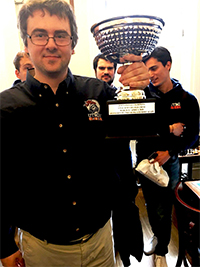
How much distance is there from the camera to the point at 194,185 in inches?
Result: 52.4

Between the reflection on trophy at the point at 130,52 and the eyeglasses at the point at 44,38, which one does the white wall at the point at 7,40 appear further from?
the reflection on trophy at the point at 130,52

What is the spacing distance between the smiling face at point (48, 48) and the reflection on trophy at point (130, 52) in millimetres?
150

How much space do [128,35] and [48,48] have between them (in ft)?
0.94

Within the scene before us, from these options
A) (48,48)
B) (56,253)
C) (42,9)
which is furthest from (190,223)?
(42,9)

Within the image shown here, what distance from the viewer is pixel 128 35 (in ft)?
2.29

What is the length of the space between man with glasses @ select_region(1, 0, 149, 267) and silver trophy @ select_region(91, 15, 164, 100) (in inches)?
1.7

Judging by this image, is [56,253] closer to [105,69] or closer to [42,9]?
[42,9]

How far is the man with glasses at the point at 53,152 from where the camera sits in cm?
71

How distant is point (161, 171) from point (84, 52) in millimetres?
1877

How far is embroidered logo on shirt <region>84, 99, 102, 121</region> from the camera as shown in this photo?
0.80 m

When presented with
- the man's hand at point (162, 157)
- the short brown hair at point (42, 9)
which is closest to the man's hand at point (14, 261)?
the short brown hair at point (42, 9)

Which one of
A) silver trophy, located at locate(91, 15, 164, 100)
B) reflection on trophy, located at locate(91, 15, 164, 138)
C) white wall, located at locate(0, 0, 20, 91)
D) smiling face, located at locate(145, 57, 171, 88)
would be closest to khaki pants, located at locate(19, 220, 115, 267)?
reflection on trophy, located at locate(91, 15, 164, 138)

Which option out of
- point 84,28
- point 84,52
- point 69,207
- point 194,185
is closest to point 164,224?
point 194,185

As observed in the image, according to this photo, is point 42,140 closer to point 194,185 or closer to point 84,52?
point 194,185
